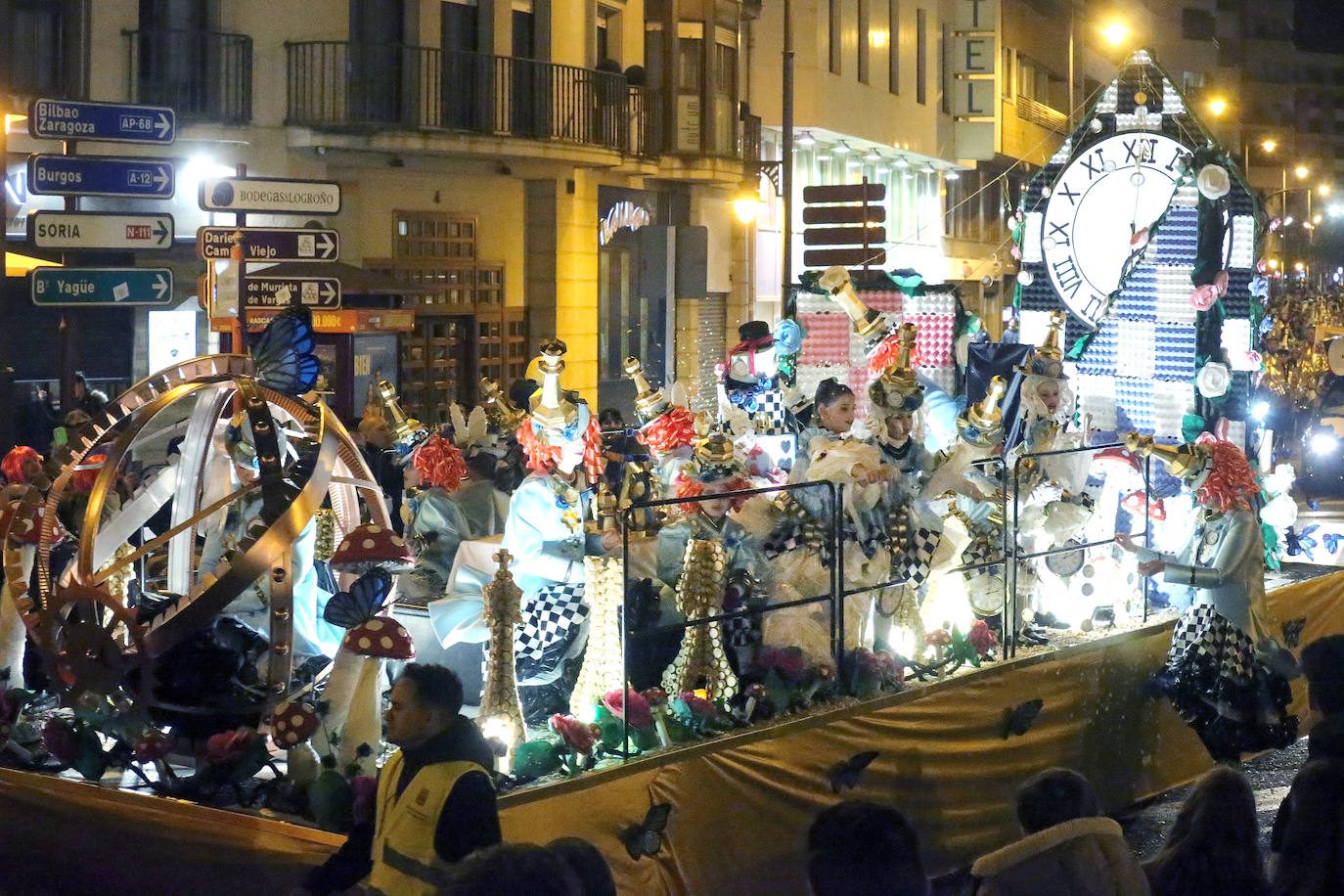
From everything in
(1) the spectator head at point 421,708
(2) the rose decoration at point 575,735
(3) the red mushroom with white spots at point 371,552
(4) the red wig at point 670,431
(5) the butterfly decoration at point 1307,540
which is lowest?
(2) the rose decoration at point 575,735

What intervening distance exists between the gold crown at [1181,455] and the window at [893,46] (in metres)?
29.9

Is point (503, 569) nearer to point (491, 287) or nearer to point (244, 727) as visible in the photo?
point (244, 727)

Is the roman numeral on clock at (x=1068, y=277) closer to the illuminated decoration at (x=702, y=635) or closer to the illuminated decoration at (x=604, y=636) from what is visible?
the illuminated decoration at (x=702, y=635)

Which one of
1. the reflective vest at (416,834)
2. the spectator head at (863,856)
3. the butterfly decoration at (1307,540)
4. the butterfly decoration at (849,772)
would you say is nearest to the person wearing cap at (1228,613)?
the butterfly decoration at (849,772)

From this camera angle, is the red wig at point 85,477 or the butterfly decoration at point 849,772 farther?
the red wig at point 85,477

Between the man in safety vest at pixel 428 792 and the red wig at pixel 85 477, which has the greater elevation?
the red wig at pixel 85 477

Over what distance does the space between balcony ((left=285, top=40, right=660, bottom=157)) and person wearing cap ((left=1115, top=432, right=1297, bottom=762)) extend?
14378 millimetres

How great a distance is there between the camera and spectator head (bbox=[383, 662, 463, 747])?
547 cm

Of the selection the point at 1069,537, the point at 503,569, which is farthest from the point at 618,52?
the point at 503,569

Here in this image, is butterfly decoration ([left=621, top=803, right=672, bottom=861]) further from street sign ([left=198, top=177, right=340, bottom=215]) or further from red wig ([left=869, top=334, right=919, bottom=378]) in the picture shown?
street sign ([left=198, top=177, right=340, bottom=215])

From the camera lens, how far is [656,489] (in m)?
9.18

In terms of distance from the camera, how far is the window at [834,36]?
3509 centimetres

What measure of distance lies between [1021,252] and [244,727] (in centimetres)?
851

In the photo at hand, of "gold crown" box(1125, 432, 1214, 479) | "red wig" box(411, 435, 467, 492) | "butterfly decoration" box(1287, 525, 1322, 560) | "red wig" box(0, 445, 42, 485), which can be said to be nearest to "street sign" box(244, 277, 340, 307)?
"red wig" box(411, 435, 467, 492)
